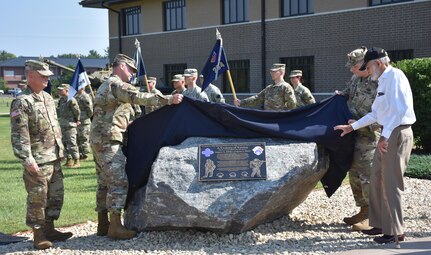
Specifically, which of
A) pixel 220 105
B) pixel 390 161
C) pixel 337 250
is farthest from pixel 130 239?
pixel 390 161

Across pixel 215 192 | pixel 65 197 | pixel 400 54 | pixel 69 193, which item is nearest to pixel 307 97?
pixel 69 193

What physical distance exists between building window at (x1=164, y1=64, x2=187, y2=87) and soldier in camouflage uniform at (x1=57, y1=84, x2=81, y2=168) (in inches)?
519

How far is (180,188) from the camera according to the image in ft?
20.0

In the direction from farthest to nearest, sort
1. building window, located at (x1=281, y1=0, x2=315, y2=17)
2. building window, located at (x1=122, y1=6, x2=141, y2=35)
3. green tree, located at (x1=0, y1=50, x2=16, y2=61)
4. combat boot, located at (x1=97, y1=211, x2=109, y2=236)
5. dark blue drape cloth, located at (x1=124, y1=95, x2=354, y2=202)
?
green tree, located at (x1=0, y1=50, x2=16, y2=61) → building window, located at (x1=122, y1=6, x2=141, y2=35) → building window, located at (x1=281, y1=0, x2=315, y2=17) → combat boot, located at (x1=97, y1=211, x2=109, y2=236) → dark blue drape cloth, located at (x1=124, y1=95, x2=354, y2=202)

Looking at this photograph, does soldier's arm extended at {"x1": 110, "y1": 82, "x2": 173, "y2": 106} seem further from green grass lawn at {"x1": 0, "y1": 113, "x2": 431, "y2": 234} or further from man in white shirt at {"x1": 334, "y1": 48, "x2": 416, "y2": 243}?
man in white shirt at {"x1": 334, "y1": 48, "x2": 416, "y2": 243}

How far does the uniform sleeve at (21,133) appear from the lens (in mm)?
5953

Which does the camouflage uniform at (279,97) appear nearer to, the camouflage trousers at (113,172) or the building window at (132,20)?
the camouflage trousers at (113,172)

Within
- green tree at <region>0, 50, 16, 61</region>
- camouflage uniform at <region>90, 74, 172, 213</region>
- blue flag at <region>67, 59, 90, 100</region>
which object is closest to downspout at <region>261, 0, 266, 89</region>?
blue flag at <region>67, 59, 90, 100</region>

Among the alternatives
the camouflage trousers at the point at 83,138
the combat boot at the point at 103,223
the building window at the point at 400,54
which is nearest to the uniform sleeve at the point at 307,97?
the combat boot at the point at 103,223

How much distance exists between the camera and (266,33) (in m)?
23.0

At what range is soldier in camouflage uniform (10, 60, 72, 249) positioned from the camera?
237 inches

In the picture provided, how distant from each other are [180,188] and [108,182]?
946 millimetres

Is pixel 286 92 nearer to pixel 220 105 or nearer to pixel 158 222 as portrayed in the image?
pixel 220 105

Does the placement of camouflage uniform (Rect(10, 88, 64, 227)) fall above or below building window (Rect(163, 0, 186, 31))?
below
